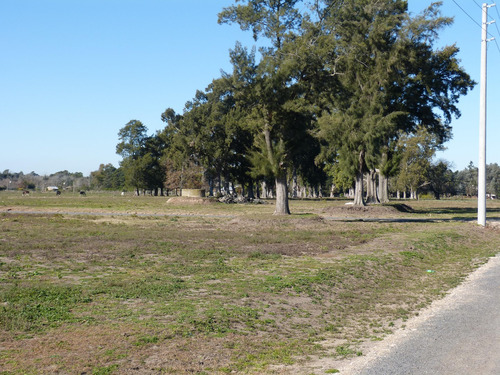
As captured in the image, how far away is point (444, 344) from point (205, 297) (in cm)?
451

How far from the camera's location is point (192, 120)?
7800 centimetres

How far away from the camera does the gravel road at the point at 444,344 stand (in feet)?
23.5

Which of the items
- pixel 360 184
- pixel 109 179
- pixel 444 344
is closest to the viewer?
pixel 444 344

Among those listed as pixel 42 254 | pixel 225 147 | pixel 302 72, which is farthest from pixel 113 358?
pixel 225 147

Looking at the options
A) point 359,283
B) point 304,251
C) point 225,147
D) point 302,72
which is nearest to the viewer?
point 359,283

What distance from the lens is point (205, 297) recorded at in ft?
35.5

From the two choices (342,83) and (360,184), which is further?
(360,184)

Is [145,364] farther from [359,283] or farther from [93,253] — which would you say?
[93,253]

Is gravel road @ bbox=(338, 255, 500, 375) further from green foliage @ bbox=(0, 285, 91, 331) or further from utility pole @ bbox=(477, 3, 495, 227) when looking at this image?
utility pole @ bbox=(477, 3, 495, 227)

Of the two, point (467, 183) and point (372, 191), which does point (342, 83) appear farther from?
point (467, 183)

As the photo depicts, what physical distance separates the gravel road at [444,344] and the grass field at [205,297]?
354mm

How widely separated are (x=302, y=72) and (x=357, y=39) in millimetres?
7994

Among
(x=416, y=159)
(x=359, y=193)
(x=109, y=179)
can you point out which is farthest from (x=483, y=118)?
(x=109, y=179)

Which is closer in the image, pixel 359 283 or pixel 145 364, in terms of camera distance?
pixel 145 364
